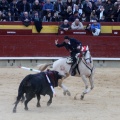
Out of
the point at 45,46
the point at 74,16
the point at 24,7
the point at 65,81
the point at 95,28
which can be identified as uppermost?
the point at 24,7

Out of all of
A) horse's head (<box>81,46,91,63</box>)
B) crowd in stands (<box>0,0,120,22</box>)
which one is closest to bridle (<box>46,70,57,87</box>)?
horse's head (<box>81,46,91,63</box>)

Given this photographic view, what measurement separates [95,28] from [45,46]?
73.4 inches

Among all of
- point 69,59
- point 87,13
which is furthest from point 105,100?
point 87,13

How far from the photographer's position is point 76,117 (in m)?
11.1

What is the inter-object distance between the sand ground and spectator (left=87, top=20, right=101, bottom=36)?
2597 millimetres

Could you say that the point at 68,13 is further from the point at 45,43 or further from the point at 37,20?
the point at 45,43

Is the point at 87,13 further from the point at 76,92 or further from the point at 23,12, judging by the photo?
the point at 76,92

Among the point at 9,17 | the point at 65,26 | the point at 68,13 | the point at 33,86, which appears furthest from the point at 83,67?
the point at 9,17

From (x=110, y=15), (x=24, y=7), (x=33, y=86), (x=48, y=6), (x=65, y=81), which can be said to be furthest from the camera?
(x=110, y=15)

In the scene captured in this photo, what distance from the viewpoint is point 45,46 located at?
20.9 m

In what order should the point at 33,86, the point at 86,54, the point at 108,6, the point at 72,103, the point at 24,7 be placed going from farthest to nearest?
the point at 24,7 < the point at 108,6 < the point at 86,54 < the point at 72,103 < the point at 33,86

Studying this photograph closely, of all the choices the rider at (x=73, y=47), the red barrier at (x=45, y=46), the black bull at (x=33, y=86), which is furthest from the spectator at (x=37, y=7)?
the black bull at (x=33, y=86)

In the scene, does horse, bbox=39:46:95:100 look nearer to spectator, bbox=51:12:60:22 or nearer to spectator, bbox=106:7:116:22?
spectator, bbox=106:7:116:22

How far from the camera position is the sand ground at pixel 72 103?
11.2 metres
